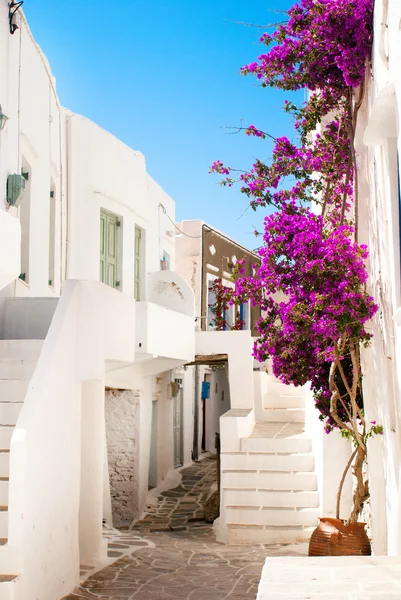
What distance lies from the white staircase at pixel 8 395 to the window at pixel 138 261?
683cm

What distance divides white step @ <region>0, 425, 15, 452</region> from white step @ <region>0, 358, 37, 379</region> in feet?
3.14

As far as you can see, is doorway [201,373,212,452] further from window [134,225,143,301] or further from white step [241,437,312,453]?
white step [241,437,312,453]

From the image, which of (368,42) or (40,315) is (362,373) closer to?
(368,42)

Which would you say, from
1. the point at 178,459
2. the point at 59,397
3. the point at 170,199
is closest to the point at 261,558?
the point at 59,397

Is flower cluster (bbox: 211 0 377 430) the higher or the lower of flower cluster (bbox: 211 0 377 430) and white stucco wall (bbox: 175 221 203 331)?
the lower

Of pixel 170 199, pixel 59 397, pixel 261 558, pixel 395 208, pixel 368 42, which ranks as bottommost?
pixel 261 558

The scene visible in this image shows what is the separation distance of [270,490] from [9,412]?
505 cm

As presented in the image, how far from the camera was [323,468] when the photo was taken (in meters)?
10.3

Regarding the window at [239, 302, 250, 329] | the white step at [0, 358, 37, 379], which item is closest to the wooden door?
the window at [239, 302, 250, 329]

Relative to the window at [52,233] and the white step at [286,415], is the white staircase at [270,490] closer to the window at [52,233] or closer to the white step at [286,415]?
the white step at [286,415]

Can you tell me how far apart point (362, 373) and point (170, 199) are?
12117 millimetres

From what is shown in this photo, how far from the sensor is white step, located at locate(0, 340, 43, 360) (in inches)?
337

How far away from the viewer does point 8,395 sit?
7543mm

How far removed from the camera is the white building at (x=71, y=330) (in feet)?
20.9
